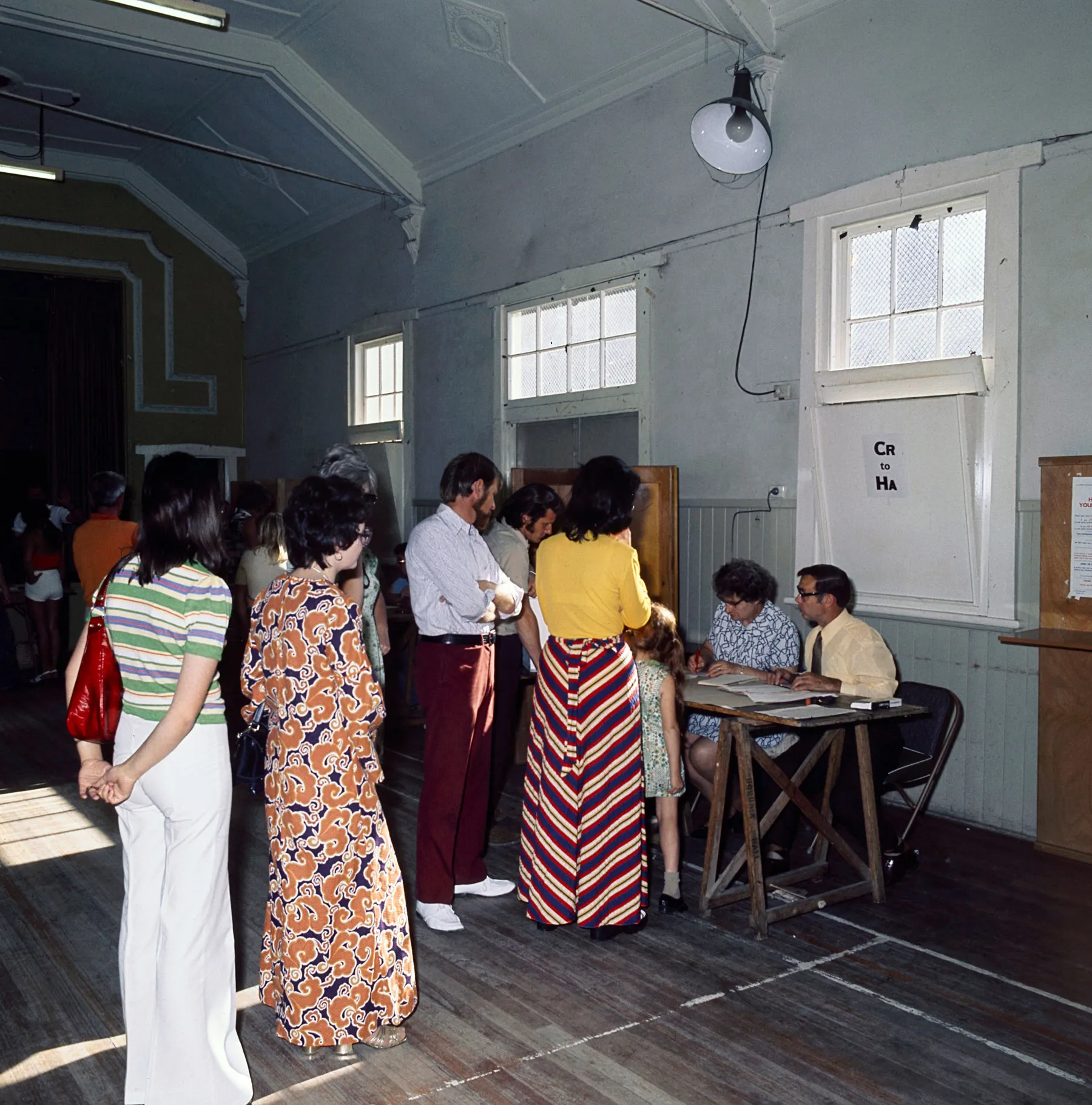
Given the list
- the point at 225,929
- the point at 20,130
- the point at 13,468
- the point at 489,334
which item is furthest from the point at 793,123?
the point at 13,468

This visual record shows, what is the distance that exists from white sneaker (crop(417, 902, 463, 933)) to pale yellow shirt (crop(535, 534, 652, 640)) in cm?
106

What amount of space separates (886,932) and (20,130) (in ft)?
33.4

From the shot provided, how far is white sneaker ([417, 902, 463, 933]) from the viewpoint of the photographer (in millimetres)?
3828

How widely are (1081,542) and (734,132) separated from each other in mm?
2689

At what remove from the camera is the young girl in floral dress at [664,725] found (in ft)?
12.8

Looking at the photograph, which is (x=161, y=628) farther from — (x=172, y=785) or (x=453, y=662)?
(x=453, y=662)

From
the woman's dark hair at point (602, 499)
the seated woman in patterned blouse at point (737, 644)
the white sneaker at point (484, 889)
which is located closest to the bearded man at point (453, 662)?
the white sneaker at point (484, 889)

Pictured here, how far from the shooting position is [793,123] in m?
5.82

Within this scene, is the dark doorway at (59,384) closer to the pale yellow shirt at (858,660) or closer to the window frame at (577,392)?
the window frame at (577,392)

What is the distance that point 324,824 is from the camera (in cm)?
281

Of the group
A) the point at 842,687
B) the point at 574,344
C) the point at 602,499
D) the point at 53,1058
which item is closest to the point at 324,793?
the point at 53,1058

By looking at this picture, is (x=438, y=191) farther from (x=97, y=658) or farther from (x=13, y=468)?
(x=97, y=658)

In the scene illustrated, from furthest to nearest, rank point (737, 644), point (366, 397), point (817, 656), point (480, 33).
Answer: point (366, 397) → point (480, 33) → point (737, 644) → point (817, 656)

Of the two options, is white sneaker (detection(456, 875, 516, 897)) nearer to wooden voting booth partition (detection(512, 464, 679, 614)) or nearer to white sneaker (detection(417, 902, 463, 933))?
white sneaker (detection(417, 902, 463, 933))
